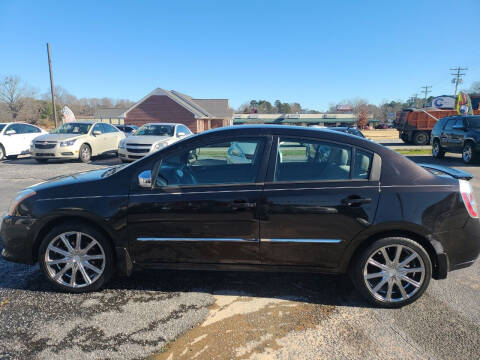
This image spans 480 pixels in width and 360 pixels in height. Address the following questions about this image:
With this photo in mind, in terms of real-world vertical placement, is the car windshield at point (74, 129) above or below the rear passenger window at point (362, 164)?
above

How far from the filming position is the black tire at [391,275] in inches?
111

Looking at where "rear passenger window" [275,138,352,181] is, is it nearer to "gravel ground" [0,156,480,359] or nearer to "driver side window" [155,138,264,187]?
"driver side window" [155,138,264,187]

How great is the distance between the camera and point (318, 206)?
9.18 ft

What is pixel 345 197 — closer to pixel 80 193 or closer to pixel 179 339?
pixel 179 339

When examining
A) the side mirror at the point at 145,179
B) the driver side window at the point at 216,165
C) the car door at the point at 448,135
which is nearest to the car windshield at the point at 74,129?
the driver side window at the point at 216,165

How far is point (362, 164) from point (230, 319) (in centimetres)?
180

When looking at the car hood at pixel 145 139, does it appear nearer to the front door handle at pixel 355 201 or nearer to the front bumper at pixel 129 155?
the front bumper at pixel 129 155

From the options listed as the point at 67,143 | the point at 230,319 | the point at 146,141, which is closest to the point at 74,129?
the point at 67,143

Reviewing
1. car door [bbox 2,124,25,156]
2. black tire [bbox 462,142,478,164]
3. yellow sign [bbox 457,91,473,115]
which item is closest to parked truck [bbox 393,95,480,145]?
yellow sign [bbox 457,91,473,115]

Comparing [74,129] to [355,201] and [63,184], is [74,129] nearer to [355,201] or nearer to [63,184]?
[63,184]

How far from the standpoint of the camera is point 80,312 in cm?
281

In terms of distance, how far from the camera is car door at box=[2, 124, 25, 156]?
44.0ft

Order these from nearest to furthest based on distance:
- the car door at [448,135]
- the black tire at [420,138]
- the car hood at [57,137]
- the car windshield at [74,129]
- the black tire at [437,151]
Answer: the car hood at [57,137] → the car door at [448,135] → the car windshield at [74,129] → the black tire at [437,151] → the black tire at [420,138]

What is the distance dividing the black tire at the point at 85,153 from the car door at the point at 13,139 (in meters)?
3.43
